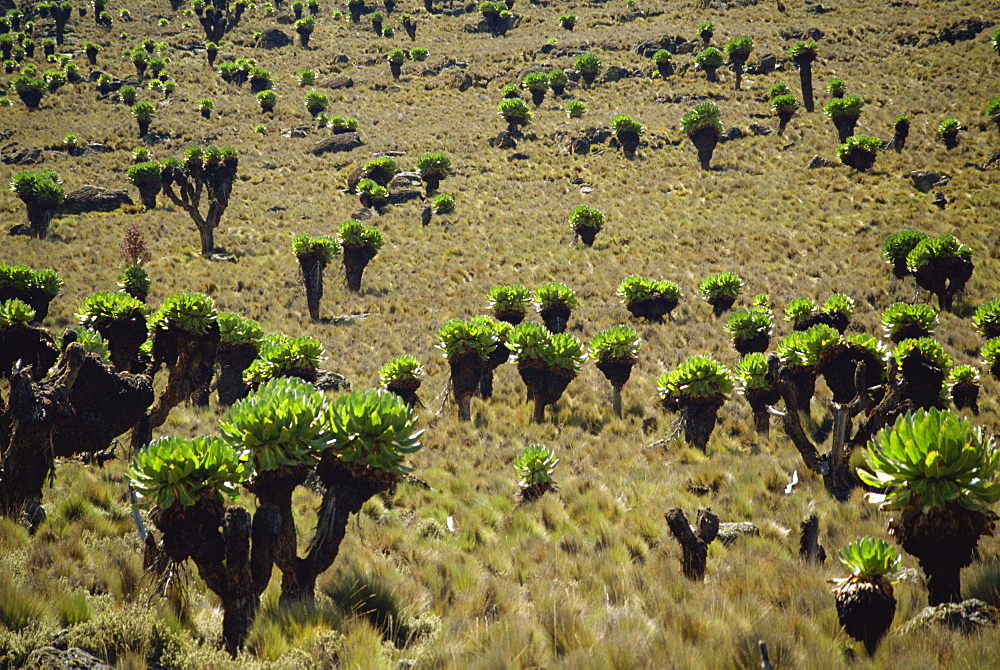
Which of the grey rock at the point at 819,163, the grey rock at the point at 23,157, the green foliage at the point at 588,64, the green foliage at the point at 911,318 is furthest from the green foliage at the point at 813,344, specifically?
the green foliage at the point at 588,64

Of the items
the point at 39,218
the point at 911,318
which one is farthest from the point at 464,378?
the point at 39,218

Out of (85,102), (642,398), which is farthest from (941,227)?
(85,102)

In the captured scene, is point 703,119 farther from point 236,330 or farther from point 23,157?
point 23,157

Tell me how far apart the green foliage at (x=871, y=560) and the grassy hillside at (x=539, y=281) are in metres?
0.48

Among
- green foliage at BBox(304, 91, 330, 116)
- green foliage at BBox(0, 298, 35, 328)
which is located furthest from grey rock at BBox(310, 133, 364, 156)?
green foliage at BBox(0, 298, 35, 328)

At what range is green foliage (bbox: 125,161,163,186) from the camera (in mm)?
35750

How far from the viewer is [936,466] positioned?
4.54m

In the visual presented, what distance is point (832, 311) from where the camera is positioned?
695 inches

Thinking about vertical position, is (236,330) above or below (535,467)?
above

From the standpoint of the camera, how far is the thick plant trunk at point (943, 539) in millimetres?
4641

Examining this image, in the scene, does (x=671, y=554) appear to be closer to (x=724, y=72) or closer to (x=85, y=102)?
(x=724, y=72)

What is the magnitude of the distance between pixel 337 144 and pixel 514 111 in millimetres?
17248

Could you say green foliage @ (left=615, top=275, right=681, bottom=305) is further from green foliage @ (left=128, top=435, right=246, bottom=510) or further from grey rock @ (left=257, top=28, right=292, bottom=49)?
grey rock @ (left=257, top=28, right=292, bottom=49)

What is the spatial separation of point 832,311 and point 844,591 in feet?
51.2
